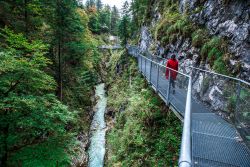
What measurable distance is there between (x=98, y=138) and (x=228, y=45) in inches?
545

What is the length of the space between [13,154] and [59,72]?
1059cm

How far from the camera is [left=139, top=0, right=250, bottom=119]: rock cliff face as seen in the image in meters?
6.46

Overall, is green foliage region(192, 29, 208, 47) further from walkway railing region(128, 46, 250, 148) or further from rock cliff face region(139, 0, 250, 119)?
walkway railing region(128, 46, 250, 148)

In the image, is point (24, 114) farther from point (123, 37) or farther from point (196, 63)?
point (123, 37)

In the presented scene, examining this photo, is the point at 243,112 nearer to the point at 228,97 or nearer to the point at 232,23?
the point at 228,97

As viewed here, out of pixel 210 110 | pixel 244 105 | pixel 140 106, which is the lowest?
pixel 140 106

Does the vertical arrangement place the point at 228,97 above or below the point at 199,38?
below

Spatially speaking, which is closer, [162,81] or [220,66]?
[220,66]

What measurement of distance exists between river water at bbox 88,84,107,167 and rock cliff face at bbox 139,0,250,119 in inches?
374

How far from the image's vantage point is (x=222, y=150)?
3.83 meters

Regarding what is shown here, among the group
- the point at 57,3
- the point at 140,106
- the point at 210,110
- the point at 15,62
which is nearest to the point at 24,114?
the point at 15,62

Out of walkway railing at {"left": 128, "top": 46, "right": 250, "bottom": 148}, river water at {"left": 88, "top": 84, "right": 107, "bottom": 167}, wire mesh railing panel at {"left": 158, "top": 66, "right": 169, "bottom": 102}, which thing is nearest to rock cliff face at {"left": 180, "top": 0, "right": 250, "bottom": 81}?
walkway railing at {"left": 128, "top": 46, "right": 250, "bottom": 148}

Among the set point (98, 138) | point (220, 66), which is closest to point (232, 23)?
point (220, 66)

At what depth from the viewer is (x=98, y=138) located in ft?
63.1
